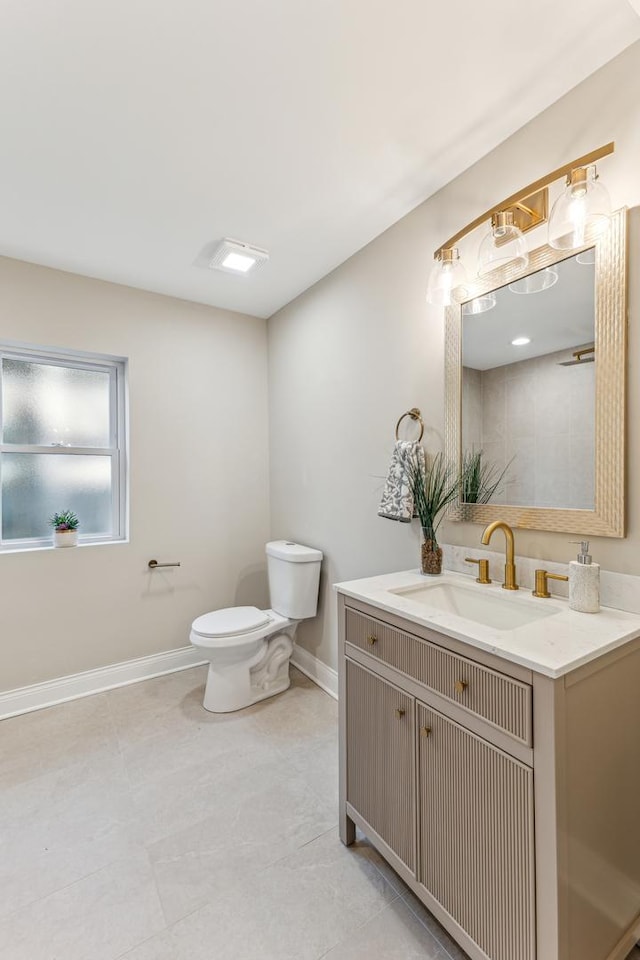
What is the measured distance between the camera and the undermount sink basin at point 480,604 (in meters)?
1.33

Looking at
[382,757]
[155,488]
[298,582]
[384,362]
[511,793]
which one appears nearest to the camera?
[511,793]

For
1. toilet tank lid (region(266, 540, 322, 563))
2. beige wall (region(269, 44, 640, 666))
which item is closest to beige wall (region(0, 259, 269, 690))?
beige wall (region(269, 44, 640, 666))

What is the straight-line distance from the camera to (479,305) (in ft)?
5.32

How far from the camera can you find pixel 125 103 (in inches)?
54.6

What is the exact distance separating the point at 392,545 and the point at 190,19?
189 centimetres

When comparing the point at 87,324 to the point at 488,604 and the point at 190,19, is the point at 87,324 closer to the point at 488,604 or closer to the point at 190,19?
the point at 190,19

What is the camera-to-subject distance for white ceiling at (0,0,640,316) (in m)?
1.15

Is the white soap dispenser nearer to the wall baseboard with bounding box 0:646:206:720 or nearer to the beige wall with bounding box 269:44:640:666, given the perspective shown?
the beige wall with bounding box 269:44:640:666

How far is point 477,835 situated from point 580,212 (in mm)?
1606

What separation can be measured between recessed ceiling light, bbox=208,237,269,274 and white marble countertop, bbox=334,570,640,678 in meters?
1.75

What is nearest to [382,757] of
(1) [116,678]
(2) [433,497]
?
(2) [433,497]

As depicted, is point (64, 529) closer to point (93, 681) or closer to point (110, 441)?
point (110, 441)

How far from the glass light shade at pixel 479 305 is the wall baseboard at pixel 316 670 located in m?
1.95

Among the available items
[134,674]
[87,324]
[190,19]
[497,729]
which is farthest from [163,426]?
[497,729]
